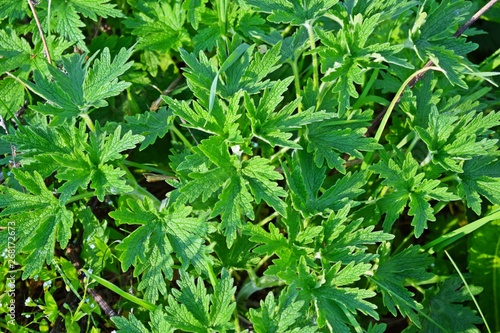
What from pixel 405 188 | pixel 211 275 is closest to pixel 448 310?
pixel 405 188

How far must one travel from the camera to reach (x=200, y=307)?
6.23 ft

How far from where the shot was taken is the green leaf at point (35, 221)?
1.99 m

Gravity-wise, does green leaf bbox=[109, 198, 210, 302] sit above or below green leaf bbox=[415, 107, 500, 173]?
below

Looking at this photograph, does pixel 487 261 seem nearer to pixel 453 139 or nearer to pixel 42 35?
pixel 453 139

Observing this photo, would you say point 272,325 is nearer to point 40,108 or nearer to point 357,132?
point 357,132

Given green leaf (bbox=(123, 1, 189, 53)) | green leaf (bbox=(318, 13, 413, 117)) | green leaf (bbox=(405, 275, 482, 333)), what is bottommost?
green leaf (bbox=(405, 275, 482, 333))

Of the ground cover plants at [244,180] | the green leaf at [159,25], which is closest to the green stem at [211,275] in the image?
the ground cover plants at [244,180]

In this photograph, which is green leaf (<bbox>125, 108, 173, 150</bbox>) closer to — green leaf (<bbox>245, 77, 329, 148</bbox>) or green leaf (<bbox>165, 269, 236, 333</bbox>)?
green leaf (<bbox>245, 77, 329, 148</bbox>)

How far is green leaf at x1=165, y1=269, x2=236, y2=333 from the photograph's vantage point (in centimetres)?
185

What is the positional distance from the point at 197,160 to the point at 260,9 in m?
0.65

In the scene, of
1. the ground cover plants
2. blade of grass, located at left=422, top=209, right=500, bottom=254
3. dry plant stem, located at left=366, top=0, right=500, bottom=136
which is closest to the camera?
the ground cover plants

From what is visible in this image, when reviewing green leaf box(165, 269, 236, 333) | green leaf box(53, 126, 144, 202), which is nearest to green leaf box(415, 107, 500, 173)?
green leaf box(165, 269, 236, 333)

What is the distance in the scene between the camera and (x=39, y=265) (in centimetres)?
200

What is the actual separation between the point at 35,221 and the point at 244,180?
74 cm
